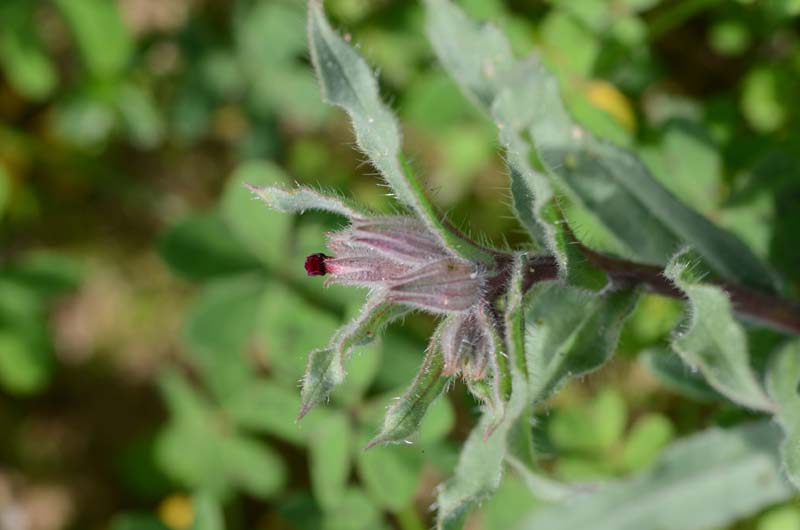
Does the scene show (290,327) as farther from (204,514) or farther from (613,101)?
(613,101)

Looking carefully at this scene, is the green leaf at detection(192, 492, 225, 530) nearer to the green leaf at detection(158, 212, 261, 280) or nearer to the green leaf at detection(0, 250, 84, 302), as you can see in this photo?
the green leaf at detection(158, 212, 261, 280)

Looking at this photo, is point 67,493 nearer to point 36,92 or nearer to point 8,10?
point 36,92

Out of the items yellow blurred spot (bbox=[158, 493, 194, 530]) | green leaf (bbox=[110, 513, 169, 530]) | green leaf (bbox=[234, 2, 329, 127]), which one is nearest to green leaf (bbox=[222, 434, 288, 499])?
green leaf (bbox=[110, 513, 169, 530])

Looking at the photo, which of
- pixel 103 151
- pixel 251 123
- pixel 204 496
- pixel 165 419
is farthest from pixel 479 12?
pixel 165 419

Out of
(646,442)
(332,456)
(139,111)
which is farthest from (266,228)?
(646,442)

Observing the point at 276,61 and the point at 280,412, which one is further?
the point at 276,61

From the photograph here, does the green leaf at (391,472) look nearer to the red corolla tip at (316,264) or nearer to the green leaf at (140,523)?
the green leaf at (140,523)

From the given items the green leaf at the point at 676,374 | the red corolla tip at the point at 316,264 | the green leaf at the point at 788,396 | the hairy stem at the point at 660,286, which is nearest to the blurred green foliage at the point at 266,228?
the green leaf at the point at 676,374
